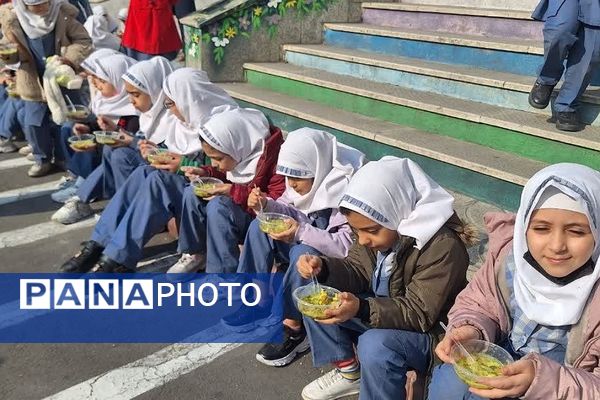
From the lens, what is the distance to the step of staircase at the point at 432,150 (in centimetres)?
369

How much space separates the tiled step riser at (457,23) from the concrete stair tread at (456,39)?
0.28ft

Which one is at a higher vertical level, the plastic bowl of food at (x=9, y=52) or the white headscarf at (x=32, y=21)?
the white headscarf at (x=32, y=21)

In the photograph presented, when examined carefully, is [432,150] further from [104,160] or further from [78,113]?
[78,113]

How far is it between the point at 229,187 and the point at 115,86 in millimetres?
1911

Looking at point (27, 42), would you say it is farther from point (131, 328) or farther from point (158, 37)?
point (131, 328)

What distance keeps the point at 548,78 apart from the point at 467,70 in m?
1.01

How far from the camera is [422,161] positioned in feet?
13.6

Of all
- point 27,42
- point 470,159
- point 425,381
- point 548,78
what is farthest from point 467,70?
point 27,42

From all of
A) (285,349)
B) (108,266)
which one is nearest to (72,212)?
(108,266)

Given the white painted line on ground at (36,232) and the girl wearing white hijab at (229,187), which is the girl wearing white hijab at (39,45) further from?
the girl wearing white hijab at (229,187)

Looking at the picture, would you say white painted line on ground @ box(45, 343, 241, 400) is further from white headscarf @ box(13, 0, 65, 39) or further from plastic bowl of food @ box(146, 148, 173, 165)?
white headscarf @ box(13, 0, 65, 39)

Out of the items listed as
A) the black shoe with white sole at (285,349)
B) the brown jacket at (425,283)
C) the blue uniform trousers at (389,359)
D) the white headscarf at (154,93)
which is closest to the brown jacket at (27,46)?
the white headscarf at (154,93)

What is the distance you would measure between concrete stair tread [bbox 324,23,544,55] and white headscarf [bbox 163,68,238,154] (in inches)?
85.6

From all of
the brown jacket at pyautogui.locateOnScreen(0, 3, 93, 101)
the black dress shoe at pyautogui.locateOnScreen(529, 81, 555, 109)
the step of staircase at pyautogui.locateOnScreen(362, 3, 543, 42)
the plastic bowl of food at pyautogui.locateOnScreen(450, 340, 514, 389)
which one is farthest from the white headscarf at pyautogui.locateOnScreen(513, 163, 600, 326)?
the brown jacket at pyautogui.locateOnScreen(0, 3, 93, 101)
